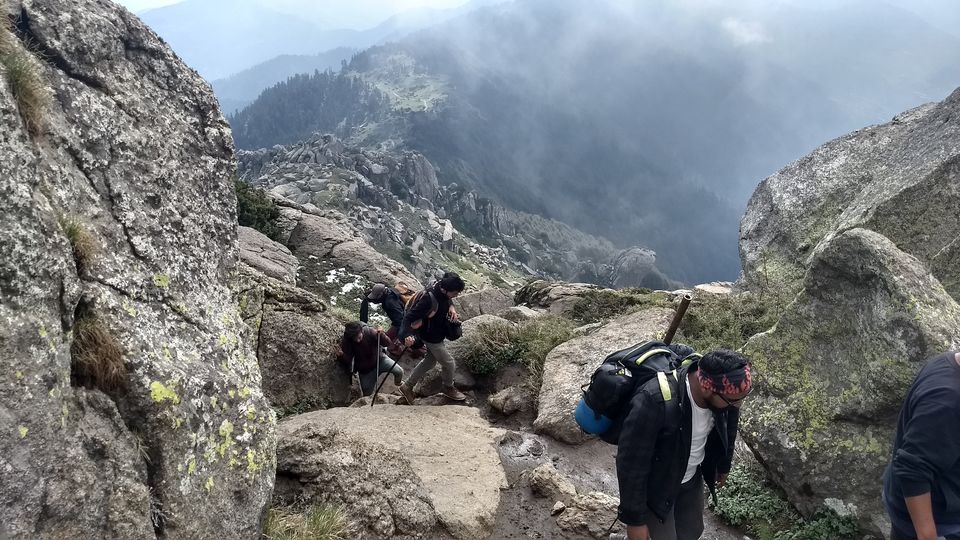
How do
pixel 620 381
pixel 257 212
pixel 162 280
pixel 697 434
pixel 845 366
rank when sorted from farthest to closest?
pixel 257 212, pixel 845 366, pixel 162 280, pixel 697 434, pixel 620 381

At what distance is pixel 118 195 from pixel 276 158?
160783mm

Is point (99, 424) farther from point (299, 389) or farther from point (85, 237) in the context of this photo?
point (299, 389)

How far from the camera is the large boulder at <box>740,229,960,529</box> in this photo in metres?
6.72

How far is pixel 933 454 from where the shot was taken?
4090 mm

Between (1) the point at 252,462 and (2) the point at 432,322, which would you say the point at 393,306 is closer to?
(2) the point at 432,322

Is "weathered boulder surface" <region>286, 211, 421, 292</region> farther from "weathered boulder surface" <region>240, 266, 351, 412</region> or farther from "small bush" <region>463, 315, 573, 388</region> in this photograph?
"small bush" <region>463, 315, 573, 388</region>

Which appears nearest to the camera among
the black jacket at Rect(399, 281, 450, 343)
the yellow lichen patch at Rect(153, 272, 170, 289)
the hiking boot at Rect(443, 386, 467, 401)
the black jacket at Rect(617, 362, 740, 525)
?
the black jacket at Rect(617, 362, 740, 525)

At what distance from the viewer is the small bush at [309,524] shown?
5.80m

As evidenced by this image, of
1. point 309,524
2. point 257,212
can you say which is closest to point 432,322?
point 309,524

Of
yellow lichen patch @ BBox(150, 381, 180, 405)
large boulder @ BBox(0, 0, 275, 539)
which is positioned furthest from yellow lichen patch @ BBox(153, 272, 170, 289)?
yellow lichen patch @ BBox(150, 381, 180, 405)

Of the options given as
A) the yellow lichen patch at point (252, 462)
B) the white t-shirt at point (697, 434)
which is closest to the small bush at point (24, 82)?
the yellow lichen patch at point (252, 462)

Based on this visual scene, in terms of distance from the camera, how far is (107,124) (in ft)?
18.7

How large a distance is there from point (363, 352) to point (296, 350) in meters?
1.47

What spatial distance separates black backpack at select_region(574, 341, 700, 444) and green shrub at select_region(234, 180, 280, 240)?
27.8 metres
